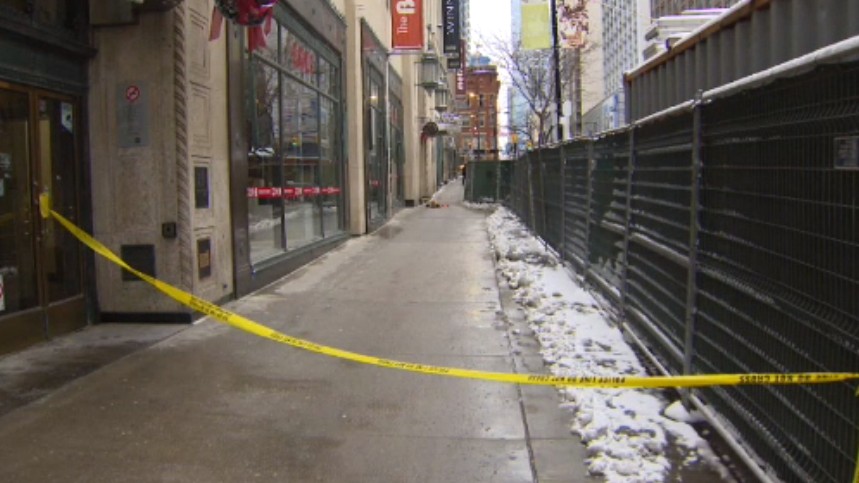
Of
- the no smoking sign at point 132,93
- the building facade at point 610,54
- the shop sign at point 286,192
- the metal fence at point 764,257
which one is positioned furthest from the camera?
the building facade at point 610,54

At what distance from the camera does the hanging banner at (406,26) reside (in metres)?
21.6

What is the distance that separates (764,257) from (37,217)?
223 inches

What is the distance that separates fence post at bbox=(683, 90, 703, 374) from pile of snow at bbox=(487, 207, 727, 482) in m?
0.37

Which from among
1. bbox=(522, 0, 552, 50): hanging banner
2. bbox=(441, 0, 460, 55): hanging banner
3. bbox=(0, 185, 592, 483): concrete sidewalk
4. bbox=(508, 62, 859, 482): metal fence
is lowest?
bbox=(0, 185, 592, 483): concrete sidewalk

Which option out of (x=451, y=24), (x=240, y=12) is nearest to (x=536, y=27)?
(x=240, y=12)

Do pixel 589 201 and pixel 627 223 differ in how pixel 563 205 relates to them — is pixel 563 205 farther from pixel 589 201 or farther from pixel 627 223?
pixel 627 223

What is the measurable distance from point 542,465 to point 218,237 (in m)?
5.20

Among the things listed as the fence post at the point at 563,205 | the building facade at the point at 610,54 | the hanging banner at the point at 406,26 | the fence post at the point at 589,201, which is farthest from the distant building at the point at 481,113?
the fence post at the point at 589,201

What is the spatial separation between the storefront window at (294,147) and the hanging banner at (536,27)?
19.7ft

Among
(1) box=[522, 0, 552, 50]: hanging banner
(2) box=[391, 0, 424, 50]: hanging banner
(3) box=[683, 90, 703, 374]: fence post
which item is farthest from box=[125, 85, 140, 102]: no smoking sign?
(2) box=[391, 0, 424, 50]: hanging banner

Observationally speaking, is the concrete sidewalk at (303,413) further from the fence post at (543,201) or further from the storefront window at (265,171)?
the fence post at (543,201)

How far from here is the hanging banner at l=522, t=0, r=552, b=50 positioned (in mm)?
19578

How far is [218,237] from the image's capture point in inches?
330

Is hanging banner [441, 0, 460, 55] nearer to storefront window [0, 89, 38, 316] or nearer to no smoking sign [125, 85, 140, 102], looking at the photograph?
no smoking sign [125, 85, 140, 102]
